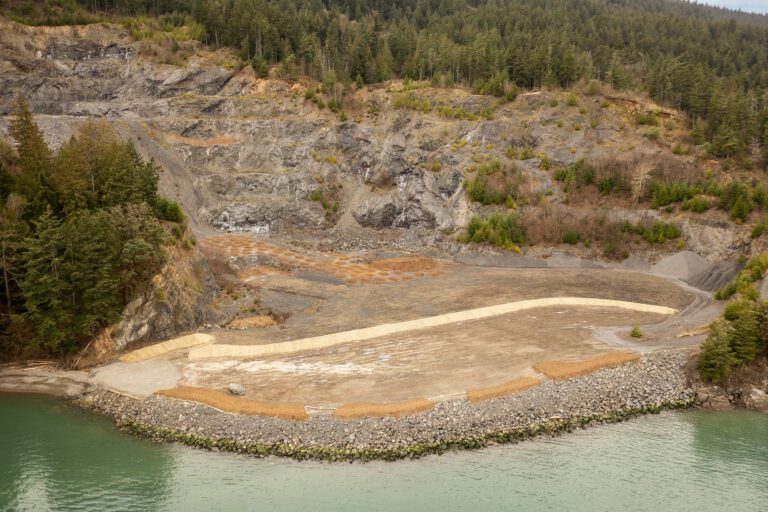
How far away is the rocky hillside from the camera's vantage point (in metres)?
65.2

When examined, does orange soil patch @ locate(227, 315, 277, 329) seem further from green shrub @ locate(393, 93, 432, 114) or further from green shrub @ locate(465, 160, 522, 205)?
green shrub @ locate(393, 93, 432, 114)

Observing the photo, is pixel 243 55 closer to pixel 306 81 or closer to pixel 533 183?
pixel 306 81

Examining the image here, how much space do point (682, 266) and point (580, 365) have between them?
2671cm

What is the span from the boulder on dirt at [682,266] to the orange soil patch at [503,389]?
29.5 m

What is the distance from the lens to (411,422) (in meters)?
27.6

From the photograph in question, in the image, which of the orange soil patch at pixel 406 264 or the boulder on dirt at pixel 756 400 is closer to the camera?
the boulder on dirt at pixel 756 400

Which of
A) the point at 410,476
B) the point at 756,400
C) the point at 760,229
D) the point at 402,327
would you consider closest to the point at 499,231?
the point at 402,327

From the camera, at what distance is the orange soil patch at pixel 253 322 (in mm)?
41219

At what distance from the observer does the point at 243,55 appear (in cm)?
8025

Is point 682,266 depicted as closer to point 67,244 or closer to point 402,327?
point 402,327

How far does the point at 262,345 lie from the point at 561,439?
19895 millimetres

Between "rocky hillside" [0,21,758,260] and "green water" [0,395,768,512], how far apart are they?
118ft

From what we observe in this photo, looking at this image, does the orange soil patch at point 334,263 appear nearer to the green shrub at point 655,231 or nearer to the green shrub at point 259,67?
the green shrub at point 655,231

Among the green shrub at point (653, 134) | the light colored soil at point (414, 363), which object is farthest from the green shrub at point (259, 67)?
the light colored soil at point (414, 363)
